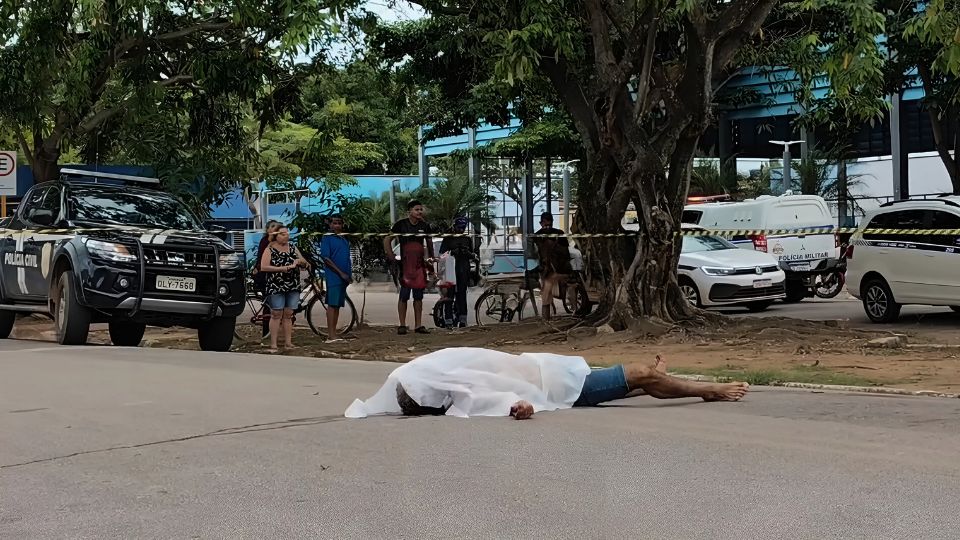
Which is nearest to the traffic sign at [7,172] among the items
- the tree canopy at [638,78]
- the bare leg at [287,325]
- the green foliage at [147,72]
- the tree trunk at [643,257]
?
the green foliage at [147,72]

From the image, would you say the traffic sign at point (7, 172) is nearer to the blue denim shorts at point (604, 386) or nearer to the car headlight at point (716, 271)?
the car headlight at point (716, 271)

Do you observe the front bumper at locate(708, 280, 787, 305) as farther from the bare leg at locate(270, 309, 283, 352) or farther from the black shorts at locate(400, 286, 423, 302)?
the bare leg at locate(270, 309, 283, 352)

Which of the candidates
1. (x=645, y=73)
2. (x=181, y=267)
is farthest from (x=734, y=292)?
(x=181, y=267)

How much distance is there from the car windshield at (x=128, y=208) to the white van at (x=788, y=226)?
1096cm

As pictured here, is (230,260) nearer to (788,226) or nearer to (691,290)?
(691,290)

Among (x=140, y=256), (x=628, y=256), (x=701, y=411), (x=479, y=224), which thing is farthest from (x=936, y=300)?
(x=479, y=224)

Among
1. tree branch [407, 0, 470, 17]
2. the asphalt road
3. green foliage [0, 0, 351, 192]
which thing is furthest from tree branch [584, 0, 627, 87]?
the asphalt road

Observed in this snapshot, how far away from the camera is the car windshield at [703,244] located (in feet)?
64.8

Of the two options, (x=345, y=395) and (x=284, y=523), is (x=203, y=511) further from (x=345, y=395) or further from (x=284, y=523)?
(x=345, y=395)

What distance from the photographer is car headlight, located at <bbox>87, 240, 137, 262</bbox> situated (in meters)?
13.0

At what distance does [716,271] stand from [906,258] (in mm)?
3785

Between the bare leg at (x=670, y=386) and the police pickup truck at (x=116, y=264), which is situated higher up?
the police pickup truck at (x=116, y=264)

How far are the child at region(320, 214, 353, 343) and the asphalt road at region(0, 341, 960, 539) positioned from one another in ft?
20.2

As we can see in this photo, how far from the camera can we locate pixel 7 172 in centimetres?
1884
